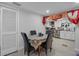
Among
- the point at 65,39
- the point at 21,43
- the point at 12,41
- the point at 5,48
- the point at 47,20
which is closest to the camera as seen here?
the point at 5,48

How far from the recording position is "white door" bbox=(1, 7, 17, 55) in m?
2.91

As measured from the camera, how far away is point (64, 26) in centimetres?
542

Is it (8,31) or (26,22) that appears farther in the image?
(26,22)

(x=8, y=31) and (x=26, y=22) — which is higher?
(x=26, y=22)

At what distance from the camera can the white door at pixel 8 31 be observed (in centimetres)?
291

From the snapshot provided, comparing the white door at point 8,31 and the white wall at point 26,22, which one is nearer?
the white door at point 8,31

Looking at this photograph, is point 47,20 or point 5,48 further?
point 47,20

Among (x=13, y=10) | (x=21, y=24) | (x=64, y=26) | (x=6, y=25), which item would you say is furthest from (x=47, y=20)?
(x=6, y=25)

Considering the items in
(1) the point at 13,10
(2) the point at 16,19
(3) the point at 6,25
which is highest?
(1) the point at 13,10

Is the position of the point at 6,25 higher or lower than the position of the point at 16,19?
lower

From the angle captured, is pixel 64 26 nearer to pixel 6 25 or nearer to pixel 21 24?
pixel 21 24

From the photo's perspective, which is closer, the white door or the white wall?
the white door

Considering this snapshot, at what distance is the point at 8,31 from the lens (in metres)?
3.12

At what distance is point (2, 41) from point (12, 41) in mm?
500
